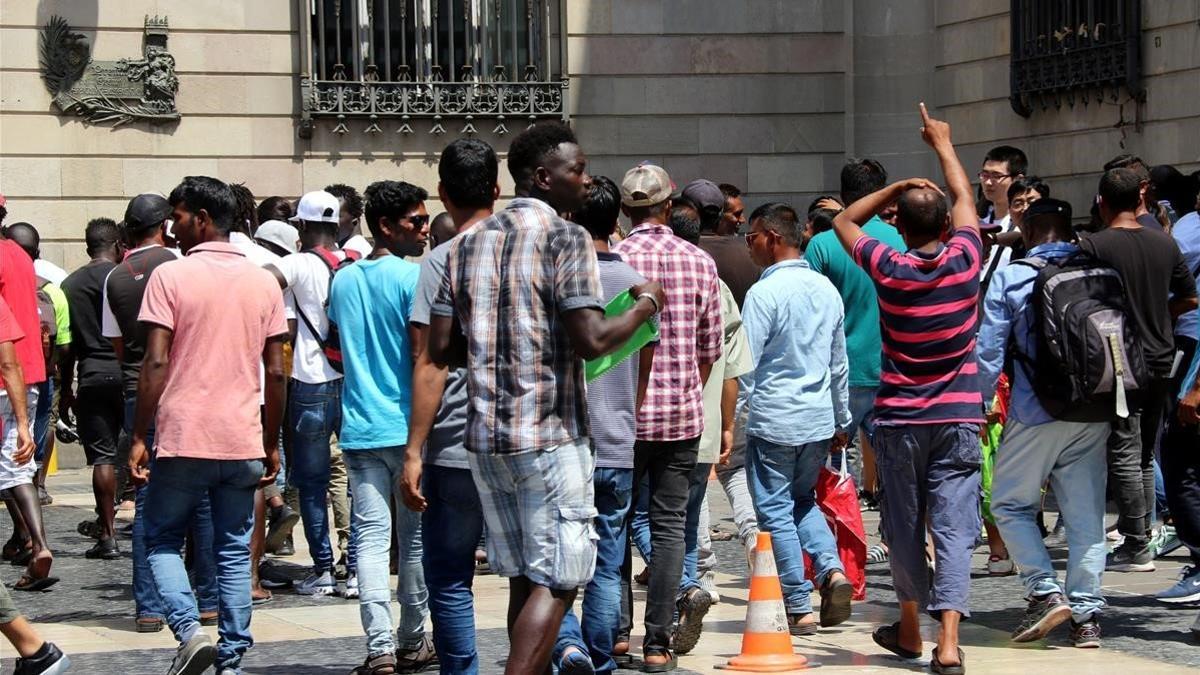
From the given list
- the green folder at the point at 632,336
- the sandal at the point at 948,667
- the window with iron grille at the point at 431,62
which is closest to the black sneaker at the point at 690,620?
the sandal at the point at 948,667

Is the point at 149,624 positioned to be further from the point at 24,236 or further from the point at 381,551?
the point at 24,236

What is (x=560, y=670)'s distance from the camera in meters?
6.64

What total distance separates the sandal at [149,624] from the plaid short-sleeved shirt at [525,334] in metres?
3.43

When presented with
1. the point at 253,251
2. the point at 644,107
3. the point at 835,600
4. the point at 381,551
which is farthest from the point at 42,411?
the point at 644,107

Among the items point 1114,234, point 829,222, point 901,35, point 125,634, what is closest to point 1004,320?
point 1114,234

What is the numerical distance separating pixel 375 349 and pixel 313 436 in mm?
1777

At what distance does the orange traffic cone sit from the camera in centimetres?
777

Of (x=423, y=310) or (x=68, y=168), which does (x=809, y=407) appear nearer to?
(x=423, y=310)

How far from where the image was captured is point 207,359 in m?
7.53

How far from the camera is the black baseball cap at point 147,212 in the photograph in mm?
9500

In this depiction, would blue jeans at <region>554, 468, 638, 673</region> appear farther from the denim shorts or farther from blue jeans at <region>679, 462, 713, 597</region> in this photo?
the denim shorts

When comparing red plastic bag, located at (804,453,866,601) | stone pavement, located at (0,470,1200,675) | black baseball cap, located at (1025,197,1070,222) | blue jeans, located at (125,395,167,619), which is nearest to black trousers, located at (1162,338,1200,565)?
stone pavement, located at (0,470,1200,675)

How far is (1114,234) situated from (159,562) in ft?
13.9

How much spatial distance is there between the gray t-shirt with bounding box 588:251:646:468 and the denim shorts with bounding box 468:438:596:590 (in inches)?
47.0
